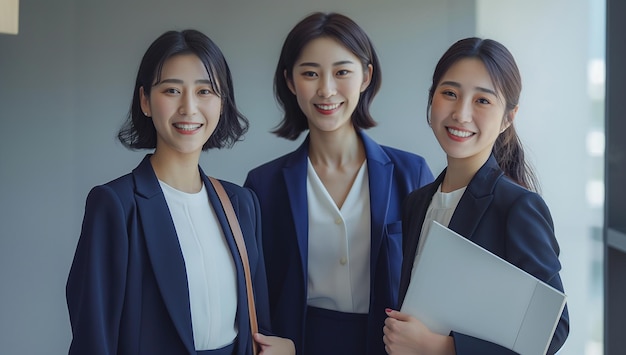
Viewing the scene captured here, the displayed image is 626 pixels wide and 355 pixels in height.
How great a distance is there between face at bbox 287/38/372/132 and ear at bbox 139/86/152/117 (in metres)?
0.52

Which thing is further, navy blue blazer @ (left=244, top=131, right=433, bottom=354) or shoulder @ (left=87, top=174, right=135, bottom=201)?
navy blue blazer @ (left=244, top=131, right=433, bottom=354)

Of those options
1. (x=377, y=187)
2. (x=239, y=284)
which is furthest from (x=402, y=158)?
(x=239, y=284)

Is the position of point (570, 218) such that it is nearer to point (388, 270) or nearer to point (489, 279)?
point (388, 270)

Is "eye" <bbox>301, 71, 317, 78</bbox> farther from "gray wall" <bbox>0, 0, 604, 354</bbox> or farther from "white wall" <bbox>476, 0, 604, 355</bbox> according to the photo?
"white wall" <bbox>476, 0, 604, 355</bbox>

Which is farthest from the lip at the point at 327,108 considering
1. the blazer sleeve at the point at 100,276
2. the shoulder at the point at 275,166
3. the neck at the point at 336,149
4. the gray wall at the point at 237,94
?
the gray wall at the point at 237,94

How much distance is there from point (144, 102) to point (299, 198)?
23.0 inches

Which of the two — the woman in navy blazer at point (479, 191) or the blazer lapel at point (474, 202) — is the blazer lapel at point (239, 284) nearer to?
the woman in navy blazer at point (479, 191)

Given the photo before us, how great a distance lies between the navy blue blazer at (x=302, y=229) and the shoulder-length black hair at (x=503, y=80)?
16.9 inches

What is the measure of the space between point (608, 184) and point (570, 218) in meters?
2.10

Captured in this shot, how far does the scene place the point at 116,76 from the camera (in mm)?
3410

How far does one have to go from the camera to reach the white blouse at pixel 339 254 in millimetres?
2238

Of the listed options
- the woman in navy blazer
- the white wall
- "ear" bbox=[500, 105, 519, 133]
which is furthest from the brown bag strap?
the white wall

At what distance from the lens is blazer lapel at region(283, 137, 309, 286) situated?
7.31ft

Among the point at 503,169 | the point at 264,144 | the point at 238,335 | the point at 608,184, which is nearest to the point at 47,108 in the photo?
the point at 264,144
